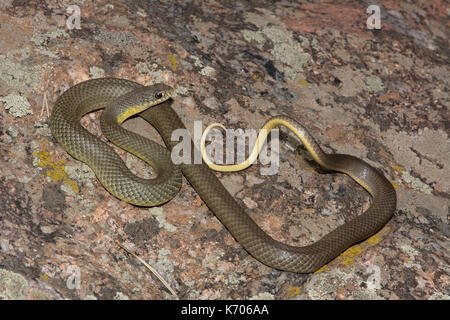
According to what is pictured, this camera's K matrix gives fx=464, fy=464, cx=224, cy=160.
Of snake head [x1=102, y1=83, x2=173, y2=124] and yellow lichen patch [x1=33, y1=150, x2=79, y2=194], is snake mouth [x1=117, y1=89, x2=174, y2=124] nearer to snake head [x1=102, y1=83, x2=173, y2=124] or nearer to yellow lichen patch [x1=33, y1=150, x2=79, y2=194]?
snake head [x1=102, y1=83, x2=173, y2=124]

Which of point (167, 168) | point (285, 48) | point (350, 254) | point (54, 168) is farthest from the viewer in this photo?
point (285, 48)

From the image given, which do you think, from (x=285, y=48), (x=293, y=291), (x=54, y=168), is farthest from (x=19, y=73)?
(x=293, y=291)

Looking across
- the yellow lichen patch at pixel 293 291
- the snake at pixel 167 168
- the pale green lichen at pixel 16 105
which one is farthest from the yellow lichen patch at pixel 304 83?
the pale green lichen at pixel 16 105

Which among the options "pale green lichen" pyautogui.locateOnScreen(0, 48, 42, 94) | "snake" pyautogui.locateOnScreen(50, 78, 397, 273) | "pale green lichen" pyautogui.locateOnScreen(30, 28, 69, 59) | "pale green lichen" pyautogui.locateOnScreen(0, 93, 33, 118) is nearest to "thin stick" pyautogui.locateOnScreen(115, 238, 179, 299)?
"snake" pyautogui.locateOnScreen(50, 78, 397, 273)

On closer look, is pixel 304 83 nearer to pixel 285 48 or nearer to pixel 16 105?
pixel 285 48

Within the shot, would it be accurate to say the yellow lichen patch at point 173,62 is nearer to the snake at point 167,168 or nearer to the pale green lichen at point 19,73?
the snake at point 167,168

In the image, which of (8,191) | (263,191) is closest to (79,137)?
(8,191)

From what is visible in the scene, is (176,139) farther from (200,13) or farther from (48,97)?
(200,13)
